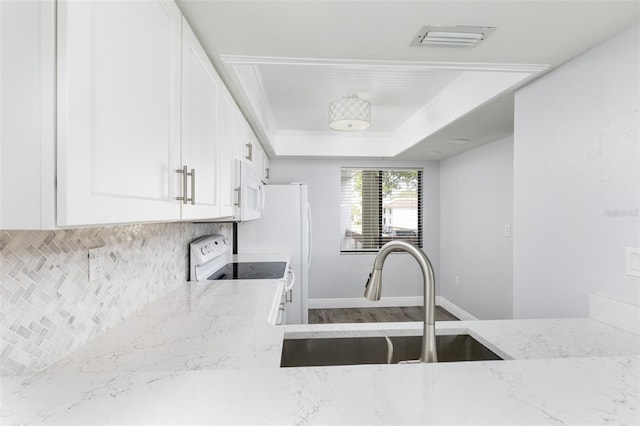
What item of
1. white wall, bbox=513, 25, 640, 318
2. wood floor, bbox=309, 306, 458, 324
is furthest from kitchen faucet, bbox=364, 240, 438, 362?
wood floor, bbox=309, 306, 458, 324

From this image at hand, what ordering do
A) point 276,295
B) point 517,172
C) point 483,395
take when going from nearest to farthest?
point 483,395 → point 276,295 → point 517,172

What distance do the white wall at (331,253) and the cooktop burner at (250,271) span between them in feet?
5.38

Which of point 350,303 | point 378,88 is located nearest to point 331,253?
point 350,303

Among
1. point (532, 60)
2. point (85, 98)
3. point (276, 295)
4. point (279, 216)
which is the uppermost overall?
point (532, 60)

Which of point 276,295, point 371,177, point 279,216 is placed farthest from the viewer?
point 371,177

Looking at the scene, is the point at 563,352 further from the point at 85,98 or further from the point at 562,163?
the point at 85,98

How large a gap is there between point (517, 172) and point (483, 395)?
5.30ft

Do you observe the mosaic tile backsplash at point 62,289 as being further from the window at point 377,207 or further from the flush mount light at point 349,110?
the window at point 377,207

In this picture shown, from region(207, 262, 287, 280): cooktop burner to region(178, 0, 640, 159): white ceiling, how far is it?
1.19 meters

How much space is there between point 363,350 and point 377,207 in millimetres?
3315

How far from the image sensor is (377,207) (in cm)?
442

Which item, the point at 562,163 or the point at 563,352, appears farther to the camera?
the point at 562,163

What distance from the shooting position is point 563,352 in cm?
101

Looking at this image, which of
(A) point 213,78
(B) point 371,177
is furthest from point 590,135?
(B) point 371,177
